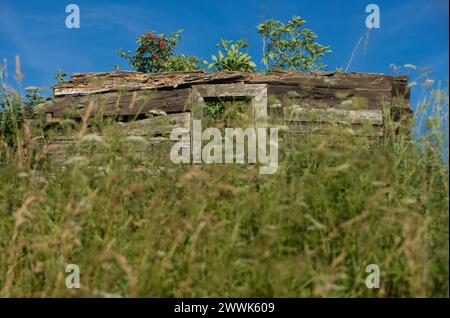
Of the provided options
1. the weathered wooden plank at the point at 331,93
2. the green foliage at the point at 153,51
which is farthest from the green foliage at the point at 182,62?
the weathered wooden plank at the point at 331,93

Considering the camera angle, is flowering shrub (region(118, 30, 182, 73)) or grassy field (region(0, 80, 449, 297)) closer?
grassy field (region(0, 80, 449, 297))

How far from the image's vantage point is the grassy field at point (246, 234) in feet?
11.9

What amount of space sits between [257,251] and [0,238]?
2283 mm

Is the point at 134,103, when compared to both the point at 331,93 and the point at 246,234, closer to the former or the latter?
the point at 331,93

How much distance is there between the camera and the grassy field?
3.63 meters

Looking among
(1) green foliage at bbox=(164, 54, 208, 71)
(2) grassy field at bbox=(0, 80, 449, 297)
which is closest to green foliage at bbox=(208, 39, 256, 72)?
(1) green foliage at bbox=(164, 54, 208, 71)

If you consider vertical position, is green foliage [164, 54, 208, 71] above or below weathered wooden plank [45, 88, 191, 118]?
above

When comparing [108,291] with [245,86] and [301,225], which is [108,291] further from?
[245,86]

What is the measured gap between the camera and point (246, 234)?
422 centimetres

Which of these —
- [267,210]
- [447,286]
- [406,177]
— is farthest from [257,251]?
[406,177]

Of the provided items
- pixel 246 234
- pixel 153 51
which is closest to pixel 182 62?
pixel 153 51

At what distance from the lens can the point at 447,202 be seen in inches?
159

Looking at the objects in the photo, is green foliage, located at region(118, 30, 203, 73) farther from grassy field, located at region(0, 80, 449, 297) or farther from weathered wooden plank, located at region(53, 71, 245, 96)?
grassy field, located at region(0, 80, 449, 297)
